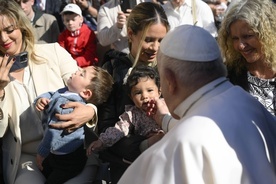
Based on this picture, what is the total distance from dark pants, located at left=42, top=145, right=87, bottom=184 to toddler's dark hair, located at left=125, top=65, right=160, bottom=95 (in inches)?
25.6

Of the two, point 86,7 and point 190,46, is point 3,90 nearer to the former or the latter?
point 190,46

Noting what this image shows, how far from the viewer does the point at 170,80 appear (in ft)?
8.89

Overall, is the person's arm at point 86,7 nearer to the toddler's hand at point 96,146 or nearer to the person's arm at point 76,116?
the person's arm at point 76,116

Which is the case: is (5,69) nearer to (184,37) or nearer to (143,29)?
(143,29)

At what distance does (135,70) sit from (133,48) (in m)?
0.45

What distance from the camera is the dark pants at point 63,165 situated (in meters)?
4.26

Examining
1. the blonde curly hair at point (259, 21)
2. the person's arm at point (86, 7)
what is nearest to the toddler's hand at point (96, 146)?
the blonde curly hair at point (259, 21)

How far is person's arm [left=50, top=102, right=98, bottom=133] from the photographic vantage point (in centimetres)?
415

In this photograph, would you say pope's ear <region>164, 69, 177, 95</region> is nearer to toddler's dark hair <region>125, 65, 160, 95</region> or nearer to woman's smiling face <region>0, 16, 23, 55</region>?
toddler's dark hair <region>125, 65, 160, 95</region>

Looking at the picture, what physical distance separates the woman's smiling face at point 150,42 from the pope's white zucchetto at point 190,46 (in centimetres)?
145

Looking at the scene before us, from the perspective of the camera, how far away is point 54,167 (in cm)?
429

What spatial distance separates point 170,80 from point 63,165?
181 centimetres

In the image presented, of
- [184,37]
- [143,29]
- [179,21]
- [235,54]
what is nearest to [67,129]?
[143,29]

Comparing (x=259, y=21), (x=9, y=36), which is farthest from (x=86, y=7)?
(x=259, y=21)
